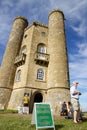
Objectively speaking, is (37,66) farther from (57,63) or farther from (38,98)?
(38,98)

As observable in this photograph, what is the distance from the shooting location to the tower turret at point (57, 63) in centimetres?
2193

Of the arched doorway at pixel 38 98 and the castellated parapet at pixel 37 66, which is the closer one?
the castellated parapet at pixel 37 66

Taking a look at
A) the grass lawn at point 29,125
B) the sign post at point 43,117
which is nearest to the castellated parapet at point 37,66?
the grass lawn at point 29,125

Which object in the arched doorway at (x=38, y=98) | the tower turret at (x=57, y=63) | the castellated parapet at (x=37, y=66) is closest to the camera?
the tower turret at (x=57, y=63)

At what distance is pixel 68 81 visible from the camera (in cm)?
2311

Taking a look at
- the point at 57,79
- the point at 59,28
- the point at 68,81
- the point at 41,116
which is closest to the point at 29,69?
the point at 57,79

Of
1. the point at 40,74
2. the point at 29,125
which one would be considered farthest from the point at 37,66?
the point at 29,125

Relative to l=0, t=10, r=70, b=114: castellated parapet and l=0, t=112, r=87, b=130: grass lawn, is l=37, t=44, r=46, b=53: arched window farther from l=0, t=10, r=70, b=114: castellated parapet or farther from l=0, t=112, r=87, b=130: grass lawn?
l=0, t=112, r=87, b=130: grass lawn

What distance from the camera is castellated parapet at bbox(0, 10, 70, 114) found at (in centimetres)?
2245

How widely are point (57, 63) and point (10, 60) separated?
8.82 metres

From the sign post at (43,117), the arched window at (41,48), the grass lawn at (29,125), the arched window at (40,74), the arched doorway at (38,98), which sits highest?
the arched window at (41,48)

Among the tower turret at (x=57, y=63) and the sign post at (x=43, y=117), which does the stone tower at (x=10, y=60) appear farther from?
the sign post at (x=43, y=117)

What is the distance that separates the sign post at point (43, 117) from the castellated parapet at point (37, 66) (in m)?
13.8

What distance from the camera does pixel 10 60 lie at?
89.2ft
